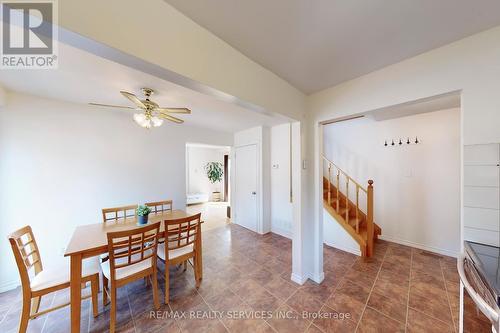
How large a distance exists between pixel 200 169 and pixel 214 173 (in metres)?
0.63

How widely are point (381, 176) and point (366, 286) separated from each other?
2192 millimetres

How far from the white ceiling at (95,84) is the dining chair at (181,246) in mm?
1511

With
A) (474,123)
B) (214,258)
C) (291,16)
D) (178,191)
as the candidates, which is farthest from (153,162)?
(474,123)

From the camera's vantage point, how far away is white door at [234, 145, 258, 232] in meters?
3.95

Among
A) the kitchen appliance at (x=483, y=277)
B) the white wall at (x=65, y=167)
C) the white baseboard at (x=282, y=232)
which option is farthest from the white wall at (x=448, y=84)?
the white wall at (x=65, y=167)

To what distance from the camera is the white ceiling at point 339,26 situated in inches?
39.6

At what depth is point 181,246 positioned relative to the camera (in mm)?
1989

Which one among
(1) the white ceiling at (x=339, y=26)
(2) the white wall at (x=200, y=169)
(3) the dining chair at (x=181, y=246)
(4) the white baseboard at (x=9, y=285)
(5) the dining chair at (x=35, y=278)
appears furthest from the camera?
(2) the white wall at (x=200, y=169)

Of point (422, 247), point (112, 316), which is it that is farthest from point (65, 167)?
point (422, 247)

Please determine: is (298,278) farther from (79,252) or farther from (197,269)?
(79,252)

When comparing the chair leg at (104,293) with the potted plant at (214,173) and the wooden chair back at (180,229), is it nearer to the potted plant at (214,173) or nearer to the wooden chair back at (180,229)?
the wooden chair back at (180,229)

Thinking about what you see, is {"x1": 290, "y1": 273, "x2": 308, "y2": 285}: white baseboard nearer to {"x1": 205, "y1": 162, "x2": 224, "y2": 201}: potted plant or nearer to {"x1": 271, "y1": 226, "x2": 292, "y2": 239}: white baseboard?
{"x1": 271, "y1": 226, "x2": 292, "y2": 239}: white baseboard

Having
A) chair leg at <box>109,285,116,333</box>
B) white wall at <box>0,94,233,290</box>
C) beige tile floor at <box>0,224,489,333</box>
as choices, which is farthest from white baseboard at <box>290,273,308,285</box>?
white wall at <box>0,94,233,290</box>

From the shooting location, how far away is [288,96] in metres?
1.91
